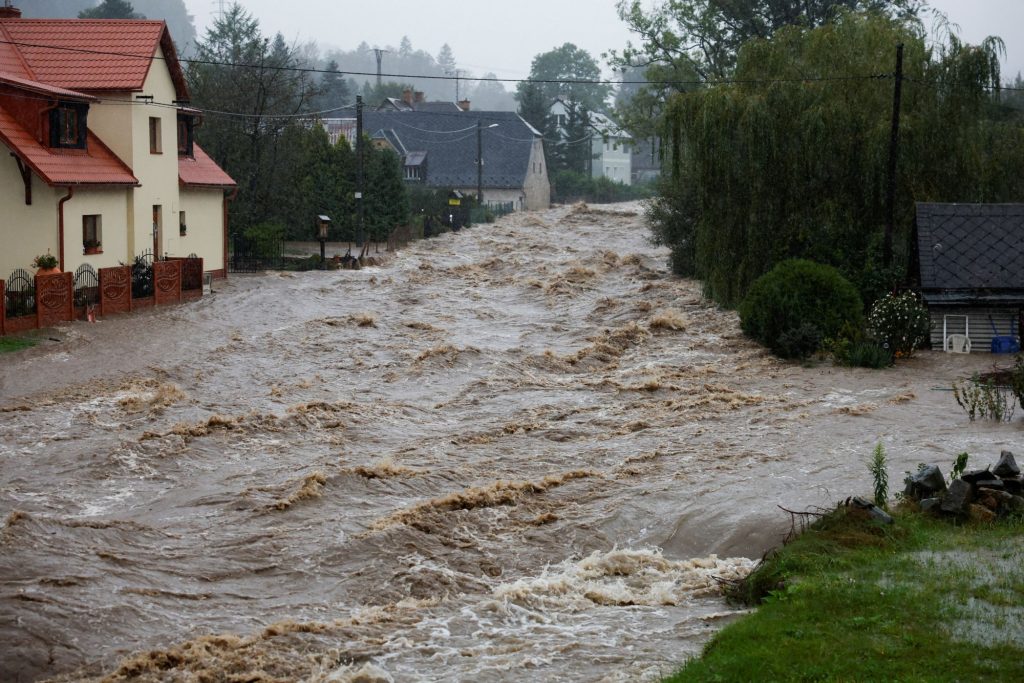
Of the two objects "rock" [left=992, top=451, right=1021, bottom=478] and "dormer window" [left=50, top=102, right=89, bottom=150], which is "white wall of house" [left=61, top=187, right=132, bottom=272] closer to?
"dormer window" [left=50, top=102, right=89, bottom=150]

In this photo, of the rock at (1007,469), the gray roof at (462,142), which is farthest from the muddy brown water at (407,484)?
the gray roof at (462,142)

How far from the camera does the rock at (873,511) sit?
13.1m

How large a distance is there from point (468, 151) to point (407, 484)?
66038 millimetres

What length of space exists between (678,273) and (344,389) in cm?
2081

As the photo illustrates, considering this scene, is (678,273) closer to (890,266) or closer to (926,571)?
(890,266)

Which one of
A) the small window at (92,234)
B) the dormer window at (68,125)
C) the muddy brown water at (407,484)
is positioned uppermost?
the dormer window at (68,125)

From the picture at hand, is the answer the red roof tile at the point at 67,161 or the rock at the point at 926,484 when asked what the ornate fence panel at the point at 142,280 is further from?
the rock at the point at 926,484

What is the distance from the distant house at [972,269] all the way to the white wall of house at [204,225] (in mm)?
22722

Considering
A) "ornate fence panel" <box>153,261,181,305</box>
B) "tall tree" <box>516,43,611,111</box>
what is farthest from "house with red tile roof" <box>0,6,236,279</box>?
"tall tree" <box>516,43,611,111</box>

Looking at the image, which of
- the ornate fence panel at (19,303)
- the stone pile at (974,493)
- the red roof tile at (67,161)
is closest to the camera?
the stone pile at (974,493)

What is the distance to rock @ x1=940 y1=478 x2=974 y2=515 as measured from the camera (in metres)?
13.6

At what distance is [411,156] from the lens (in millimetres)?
81125

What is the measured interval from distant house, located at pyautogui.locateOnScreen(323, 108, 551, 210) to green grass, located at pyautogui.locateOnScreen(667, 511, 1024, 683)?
6573 cm

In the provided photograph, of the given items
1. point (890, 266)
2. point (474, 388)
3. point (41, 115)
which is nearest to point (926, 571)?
point (474, 388)
